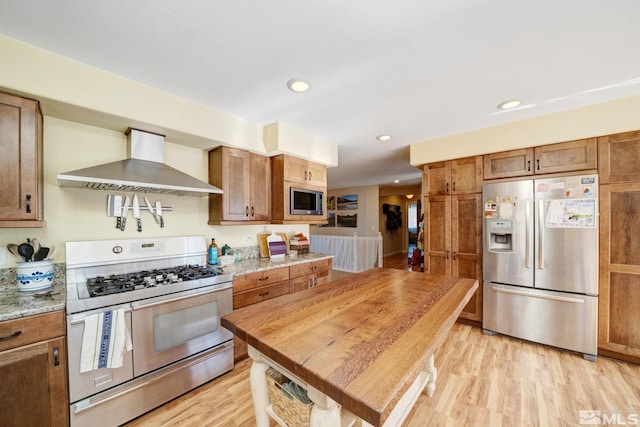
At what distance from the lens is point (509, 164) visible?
8.93ft

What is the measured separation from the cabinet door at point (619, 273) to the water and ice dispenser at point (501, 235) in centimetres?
67

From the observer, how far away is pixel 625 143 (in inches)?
86.1

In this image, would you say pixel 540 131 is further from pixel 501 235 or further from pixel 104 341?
pixel 104 341

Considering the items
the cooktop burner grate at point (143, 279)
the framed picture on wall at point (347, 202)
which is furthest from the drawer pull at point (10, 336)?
the framed picture on wall at point (347, 202)

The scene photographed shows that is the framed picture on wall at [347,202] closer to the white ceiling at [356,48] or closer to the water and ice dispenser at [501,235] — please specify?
the water and ice dispenser at [501,235]

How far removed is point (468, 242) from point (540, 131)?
1383 millimetres

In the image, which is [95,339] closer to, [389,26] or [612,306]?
[389,26]

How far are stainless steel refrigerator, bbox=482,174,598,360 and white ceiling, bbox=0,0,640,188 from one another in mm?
876

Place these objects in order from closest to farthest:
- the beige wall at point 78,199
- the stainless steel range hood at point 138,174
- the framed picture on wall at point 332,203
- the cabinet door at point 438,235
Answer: the stainless steel range hood at point 138,174, the beige wall at point 78,199, the cabinet door at point 438,235, the framed picture on wall at point 332,203

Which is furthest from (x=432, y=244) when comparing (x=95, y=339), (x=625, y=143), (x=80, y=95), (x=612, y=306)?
(x=80, y=95)

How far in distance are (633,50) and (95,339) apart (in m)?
3.80

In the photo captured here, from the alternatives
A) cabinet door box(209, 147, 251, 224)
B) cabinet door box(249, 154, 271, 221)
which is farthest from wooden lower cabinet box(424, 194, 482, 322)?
cabinet door box(209, 147, 251, 224)

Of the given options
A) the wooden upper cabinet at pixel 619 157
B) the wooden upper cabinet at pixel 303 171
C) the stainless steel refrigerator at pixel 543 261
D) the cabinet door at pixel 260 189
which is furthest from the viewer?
the wooden upper cabinet at pixel 303 171

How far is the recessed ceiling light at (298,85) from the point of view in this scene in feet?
6.01
